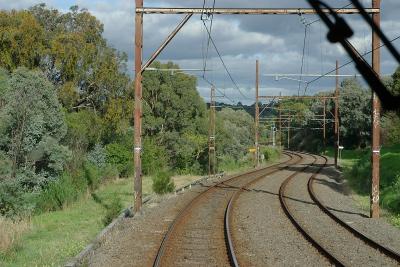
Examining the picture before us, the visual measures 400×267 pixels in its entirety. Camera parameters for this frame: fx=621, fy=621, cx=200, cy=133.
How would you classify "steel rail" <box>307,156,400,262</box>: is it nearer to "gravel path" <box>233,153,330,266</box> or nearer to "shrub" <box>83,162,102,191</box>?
"gravel path" <box>233,153,330,266</box>

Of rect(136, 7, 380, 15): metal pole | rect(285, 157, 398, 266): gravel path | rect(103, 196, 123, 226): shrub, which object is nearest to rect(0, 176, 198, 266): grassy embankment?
rect(103, 196, 123, 226): shrub

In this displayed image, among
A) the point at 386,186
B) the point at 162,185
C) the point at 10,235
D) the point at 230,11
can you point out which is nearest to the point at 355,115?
the point at 386,186

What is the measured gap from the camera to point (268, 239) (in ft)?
49.0

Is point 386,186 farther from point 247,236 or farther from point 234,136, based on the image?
point 234,136

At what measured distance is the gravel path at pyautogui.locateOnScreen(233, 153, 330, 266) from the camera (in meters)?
12.2

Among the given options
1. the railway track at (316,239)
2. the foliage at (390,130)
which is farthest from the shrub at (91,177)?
the foliage at (390,130)

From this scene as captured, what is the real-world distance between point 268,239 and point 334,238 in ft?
5.43

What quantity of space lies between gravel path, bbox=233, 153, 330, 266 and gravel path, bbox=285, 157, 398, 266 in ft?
1.46

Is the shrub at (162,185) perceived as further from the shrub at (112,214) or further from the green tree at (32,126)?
the shrub at (112,214)

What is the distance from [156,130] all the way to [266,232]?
44025 millimetres

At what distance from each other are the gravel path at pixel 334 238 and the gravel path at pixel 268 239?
445 mm

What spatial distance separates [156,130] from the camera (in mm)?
59688

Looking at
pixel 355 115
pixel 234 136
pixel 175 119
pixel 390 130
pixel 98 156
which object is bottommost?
pixel 98 156

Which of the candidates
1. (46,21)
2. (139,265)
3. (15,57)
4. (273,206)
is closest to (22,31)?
(15,57)
